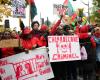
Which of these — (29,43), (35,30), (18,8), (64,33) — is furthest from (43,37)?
(18,8)

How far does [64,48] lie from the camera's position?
9.91 metres

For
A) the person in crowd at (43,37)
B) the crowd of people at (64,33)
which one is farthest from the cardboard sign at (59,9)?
the person in crowd at (43,37)

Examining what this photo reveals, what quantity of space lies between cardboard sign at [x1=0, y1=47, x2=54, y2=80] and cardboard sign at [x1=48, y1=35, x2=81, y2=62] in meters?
0.26

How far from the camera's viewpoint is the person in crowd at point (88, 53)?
1044 cm

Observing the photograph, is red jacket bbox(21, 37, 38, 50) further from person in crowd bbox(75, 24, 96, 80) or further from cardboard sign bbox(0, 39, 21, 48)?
person in crowd bbox(75, 24, 96, 80)

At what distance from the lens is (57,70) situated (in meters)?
9.76

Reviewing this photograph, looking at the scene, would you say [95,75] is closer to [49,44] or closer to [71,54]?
[71,54]

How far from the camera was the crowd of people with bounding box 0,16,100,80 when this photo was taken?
9.15 m

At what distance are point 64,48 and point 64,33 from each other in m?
0.50

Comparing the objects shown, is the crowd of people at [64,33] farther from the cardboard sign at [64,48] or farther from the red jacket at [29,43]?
the cardboard sign at [64,48]

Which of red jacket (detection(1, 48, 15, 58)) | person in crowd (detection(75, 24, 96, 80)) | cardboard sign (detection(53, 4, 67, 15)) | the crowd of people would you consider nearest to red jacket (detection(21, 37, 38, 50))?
the crowd of people

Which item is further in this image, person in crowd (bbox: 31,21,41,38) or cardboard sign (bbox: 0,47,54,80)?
person in crowd (bbox: 31,21,41,38)

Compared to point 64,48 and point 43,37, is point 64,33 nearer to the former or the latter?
point 64,48

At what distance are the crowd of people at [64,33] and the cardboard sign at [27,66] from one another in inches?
5.0
